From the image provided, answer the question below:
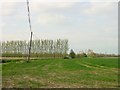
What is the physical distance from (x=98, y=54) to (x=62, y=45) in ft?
61.2

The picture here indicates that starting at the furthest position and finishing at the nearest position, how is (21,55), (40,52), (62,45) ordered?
(62,45) < (40,52) < (21,55)

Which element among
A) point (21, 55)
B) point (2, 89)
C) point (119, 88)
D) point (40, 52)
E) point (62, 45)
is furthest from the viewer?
point (62, 45)

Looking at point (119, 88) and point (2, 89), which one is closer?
point (2, 89)

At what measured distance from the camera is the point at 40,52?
123 m

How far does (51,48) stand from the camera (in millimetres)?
128250

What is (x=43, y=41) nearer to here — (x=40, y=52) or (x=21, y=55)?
(x=40, y=52)

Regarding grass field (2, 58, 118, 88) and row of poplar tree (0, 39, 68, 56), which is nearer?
grass field (2, 58, 118, 88)

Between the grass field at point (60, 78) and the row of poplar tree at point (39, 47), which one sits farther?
the row of poplar tree at point (39, 47)

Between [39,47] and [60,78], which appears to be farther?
[39,47]

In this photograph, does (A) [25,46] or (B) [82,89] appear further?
(A) [25,46]

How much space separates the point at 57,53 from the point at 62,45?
691cm

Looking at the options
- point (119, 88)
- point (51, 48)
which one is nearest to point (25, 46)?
point (51, 48)

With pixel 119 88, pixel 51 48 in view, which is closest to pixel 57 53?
pixel 51 48

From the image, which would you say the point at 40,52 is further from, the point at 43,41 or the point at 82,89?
the point at 82,89
